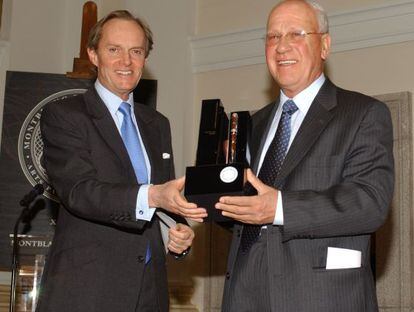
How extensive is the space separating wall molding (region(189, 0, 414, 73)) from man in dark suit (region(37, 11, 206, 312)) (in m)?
2.75

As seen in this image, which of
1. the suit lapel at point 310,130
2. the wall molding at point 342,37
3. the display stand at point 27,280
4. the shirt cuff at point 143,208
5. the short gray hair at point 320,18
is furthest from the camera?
the wall molding at point 342,37

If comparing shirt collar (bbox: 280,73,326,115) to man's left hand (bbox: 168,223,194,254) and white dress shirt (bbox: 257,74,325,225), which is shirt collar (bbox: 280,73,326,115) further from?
man's left hand (bbox: 168,223,194,254)

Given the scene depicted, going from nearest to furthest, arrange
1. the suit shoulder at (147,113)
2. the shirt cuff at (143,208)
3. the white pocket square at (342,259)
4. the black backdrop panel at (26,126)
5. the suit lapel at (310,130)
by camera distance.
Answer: the white pocket square at (342,259) < the suit lapel at (310,130) < the shirt cuff at (143,208) < the suit shoulder at (147,113) < the black backdrop panel at (26,126)

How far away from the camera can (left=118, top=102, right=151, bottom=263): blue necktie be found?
3.80 m

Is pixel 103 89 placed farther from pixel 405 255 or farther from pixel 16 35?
pixel 16 35

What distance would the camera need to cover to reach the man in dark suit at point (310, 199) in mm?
3203

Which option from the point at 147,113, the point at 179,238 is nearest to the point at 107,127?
the point at 147,113

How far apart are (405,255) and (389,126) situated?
103 inches

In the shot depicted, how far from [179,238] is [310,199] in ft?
2.56

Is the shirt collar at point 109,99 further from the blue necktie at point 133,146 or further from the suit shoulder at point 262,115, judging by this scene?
the suit shoulder at point 262,115

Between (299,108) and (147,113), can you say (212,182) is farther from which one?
(147,113)

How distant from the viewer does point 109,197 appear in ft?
11.5

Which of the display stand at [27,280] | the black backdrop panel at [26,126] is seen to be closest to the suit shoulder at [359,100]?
the display stand at [27,280]

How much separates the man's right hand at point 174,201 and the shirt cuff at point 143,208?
0.02 m
